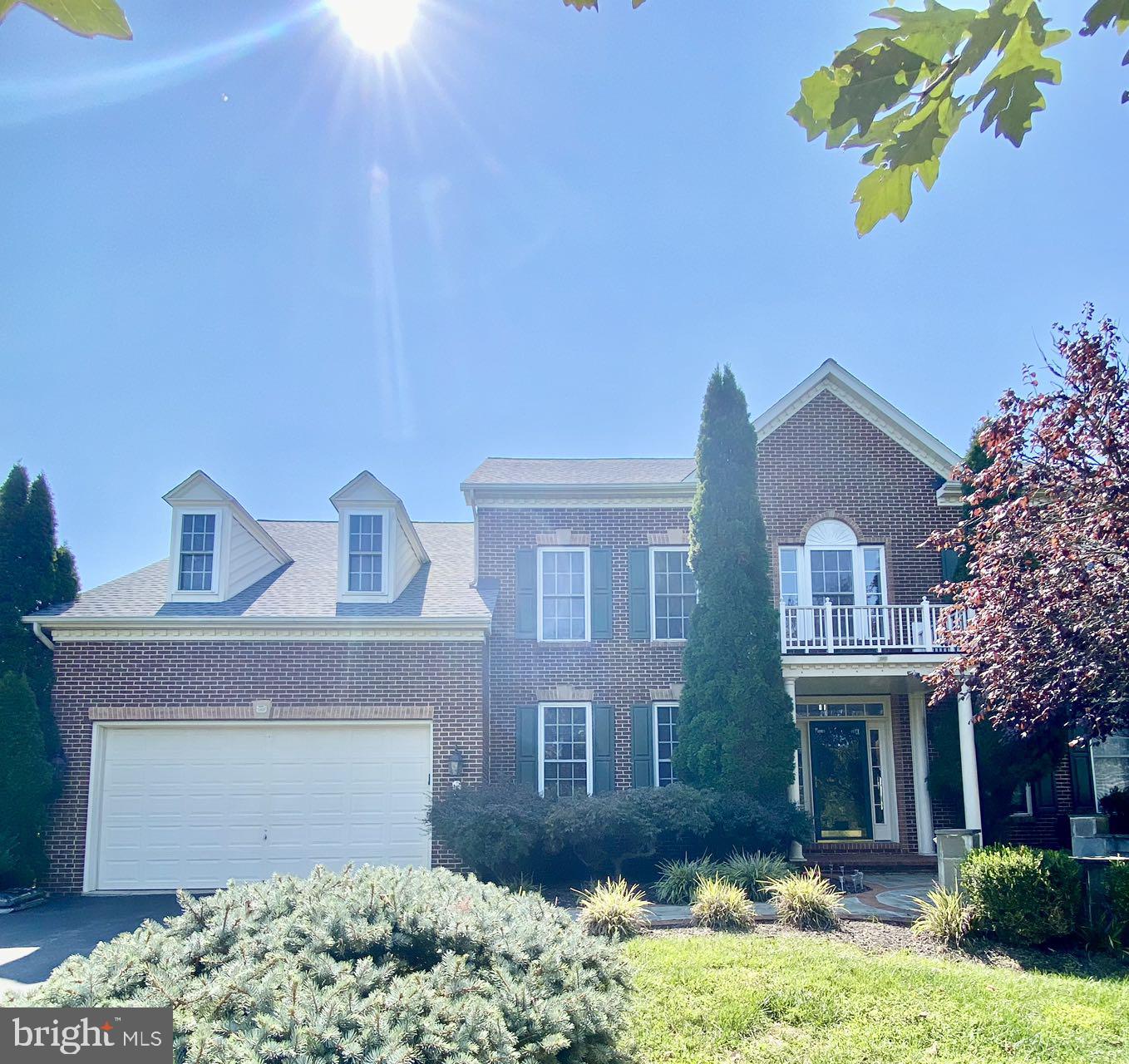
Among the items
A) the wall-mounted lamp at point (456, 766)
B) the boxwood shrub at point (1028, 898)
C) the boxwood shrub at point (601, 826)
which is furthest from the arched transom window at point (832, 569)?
the boxwood shrub at point (1028, 898)

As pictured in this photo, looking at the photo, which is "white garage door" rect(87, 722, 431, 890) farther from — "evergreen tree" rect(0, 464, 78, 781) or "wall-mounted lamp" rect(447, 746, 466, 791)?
"evergreen tree" rect(0, 464, 78, 781)

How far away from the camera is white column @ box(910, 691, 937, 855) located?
1580cm

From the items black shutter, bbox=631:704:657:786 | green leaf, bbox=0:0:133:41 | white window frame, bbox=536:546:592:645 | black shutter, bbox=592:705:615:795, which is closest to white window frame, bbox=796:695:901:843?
black shutter, bbox=631:704:657:786

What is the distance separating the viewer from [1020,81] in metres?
2.10

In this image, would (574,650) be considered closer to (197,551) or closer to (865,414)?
(197,551)

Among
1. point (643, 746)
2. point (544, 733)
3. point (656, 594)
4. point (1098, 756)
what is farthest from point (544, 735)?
point (1098, 756)

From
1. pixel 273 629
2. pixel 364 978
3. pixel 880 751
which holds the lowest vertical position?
pixel 364 978

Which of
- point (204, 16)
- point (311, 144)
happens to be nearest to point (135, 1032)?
point (204, 16)

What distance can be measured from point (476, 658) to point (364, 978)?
9967 mm

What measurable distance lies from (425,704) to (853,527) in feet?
26.9

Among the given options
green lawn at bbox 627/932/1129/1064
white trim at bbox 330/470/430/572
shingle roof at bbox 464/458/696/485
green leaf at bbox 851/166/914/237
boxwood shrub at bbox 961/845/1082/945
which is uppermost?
shingle roof at bbox 464/458/696/485

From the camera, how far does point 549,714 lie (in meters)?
15.8

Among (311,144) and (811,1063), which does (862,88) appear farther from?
(311,144)

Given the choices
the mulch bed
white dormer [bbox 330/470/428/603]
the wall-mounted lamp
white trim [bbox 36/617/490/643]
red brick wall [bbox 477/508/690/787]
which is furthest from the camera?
red brick wall [bbox 477/508/690/787]
